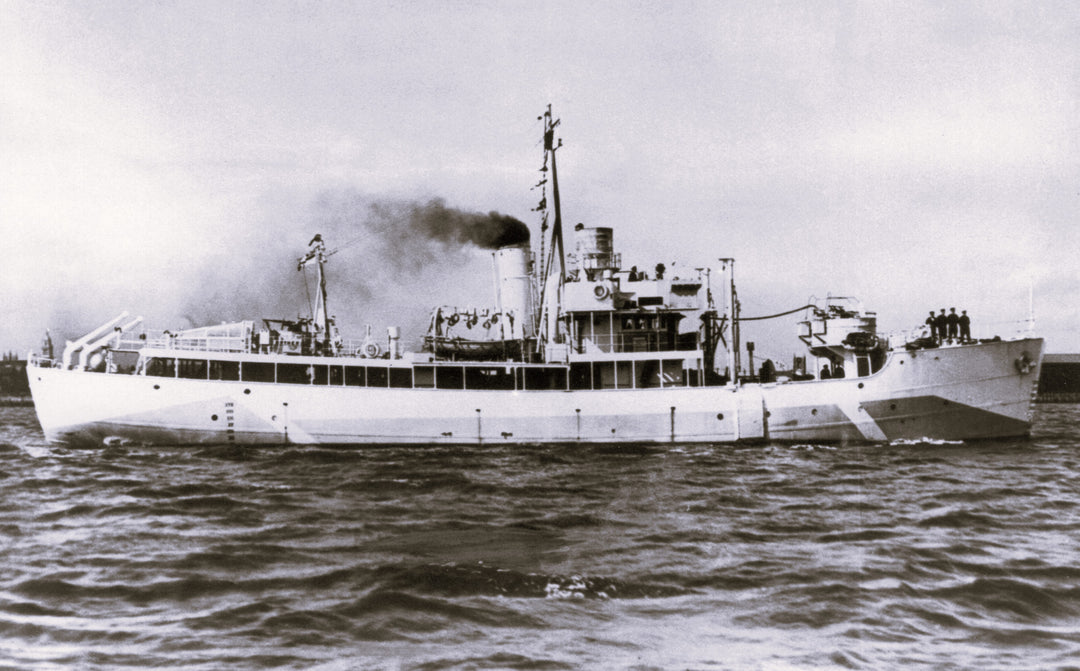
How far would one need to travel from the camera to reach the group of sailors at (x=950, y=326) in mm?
29031

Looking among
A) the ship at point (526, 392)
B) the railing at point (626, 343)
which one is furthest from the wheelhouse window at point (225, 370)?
the railing at point (626, 343)

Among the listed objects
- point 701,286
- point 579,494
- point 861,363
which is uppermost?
point 701,286

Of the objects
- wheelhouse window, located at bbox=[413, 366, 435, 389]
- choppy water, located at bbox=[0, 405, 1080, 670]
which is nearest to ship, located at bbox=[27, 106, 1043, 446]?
wheelhouse window, located at bbox=[413, 366, 435, 389]

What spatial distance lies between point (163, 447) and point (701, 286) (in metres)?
22.1

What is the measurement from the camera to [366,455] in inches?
1037

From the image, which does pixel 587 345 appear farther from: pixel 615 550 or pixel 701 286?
pixel 615 550

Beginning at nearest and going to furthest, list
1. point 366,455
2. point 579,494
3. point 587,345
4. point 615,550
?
point 615,550
point 579,494
point 366,455
point 587,345

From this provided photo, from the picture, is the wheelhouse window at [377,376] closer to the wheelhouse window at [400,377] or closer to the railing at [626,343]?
the wheelhouse window at [400,377]

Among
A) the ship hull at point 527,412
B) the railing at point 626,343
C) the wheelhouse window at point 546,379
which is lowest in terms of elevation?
the ship hull at point 527,412

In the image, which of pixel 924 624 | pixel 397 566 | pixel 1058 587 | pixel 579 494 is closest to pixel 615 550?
pixel 397 566

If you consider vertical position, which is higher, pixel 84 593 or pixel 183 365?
pixel 183 365

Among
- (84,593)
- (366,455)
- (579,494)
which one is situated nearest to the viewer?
(84,593)

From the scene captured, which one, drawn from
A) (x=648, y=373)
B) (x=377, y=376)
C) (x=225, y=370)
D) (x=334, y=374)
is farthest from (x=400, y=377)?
(x=648, y=373)

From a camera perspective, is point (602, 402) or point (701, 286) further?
point (701, 286)
